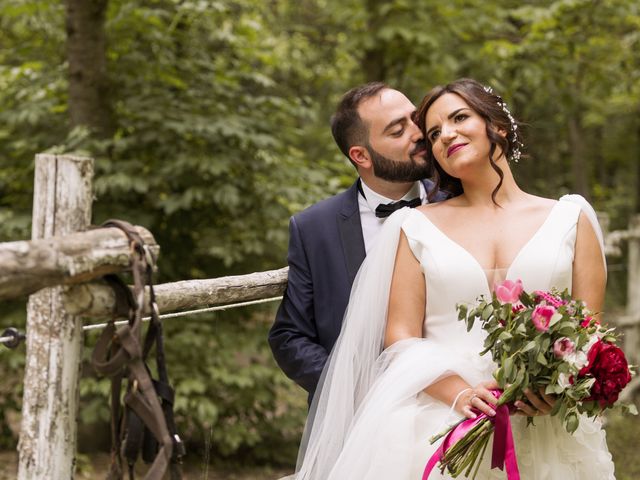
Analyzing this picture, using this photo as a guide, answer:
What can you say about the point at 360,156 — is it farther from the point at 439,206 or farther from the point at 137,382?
the point at 137,382

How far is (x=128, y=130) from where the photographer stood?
19.0ft

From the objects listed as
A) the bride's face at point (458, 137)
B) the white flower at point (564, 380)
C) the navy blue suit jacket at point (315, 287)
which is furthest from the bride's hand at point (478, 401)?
the bride's face at point (458, 137)

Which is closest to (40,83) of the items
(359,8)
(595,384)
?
(359,8)

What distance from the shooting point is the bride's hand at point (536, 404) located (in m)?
2.30

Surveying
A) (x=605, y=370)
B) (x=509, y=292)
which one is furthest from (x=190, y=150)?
(x=605, y=370)

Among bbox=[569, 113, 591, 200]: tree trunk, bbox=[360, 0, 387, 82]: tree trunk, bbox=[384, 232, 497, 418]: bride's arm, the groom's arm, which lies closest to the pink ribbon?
bbox=[384, 232, 497, 418]: bride's arm

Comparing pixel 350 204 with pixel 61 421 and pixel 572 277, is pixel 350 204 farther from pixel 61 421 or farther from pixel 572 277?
pixel 61 421

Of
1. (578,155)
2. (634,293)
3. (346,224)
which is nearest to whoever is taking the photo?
(346,224)

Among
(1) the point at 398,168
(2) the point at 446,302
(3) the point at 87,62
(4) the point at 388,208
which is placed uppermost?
(3) the point at 87,62

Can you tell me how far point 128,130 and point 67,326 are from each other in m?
4.01

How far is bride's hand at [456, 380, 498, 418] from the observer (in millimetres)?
2348

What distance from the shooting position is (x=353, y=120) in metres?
3.26

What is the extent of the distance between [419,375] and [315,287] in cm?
60

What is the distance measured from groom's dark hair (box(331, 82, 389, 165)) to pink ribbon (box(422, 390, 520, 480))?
3.98ft
